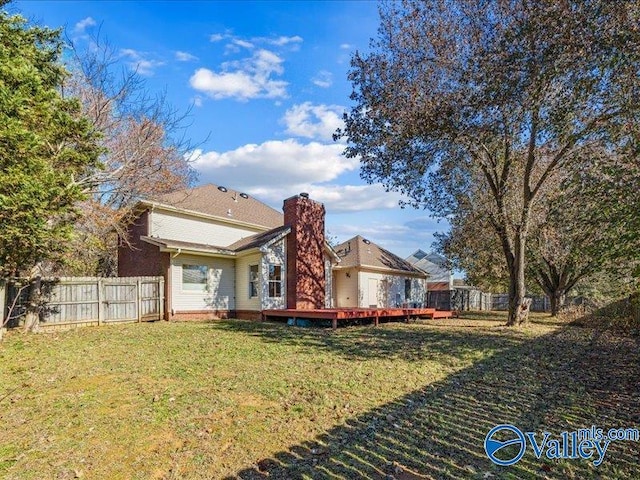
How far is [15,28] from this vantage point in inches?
372

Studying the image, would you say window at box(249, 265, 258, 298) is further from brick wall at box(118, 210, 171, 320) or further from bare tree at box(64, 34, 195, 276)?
bare tree at box(64, 34, 195, 276)

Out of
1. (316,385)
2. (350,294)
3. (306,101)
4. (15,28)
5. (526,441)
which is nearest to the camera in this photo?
(526,441)

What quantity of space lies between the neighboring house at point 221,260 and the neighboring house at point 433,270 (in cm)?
2440

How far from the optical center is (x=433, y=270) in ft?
158

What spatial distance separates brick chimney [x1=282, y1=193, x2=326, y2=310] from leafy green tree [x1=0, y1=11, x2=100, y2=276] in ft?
25.1

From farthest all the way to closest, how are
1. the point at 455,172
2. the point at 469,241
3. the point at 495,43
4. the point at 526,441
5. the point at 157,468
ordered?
the point at 469,241 < the point at 455,172 < the point at 495,43 < the point at 526,441 < the point at 157,468

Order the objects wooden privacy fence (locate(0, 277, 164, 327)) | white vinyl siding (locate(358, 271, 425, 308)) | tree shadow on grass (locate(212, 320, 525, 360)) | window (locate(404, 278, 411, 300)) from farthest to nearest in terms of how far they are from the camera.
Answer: window (locate(404, 278, 411, 300)) < white vinyl siding (locate(358, 271, 425, 308)) < wooden privacy fence (locate(0, 277, 164, 327)) < tree shadow on grass (locate(212, 320, 525, 360))

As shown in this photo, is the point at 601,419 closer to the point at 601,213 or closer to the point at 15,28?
the point at 601,213

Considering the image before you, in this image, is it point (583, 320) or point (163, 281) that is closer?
point (163, 281)

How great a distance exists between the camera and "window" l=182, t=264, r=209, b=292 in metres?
15.3

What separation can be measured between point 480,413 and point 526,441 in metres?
0.74

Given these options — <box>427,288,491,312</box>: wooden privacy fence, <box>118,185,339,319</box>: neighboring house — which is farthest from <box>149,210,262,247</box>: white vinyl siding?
<box>427,288,491,312</box>: wooden privacy fence

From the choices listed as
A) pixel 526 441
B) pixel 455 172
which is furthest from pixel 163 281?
pixel 526 441

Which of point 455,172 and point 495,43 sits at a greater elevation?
point 495,43
